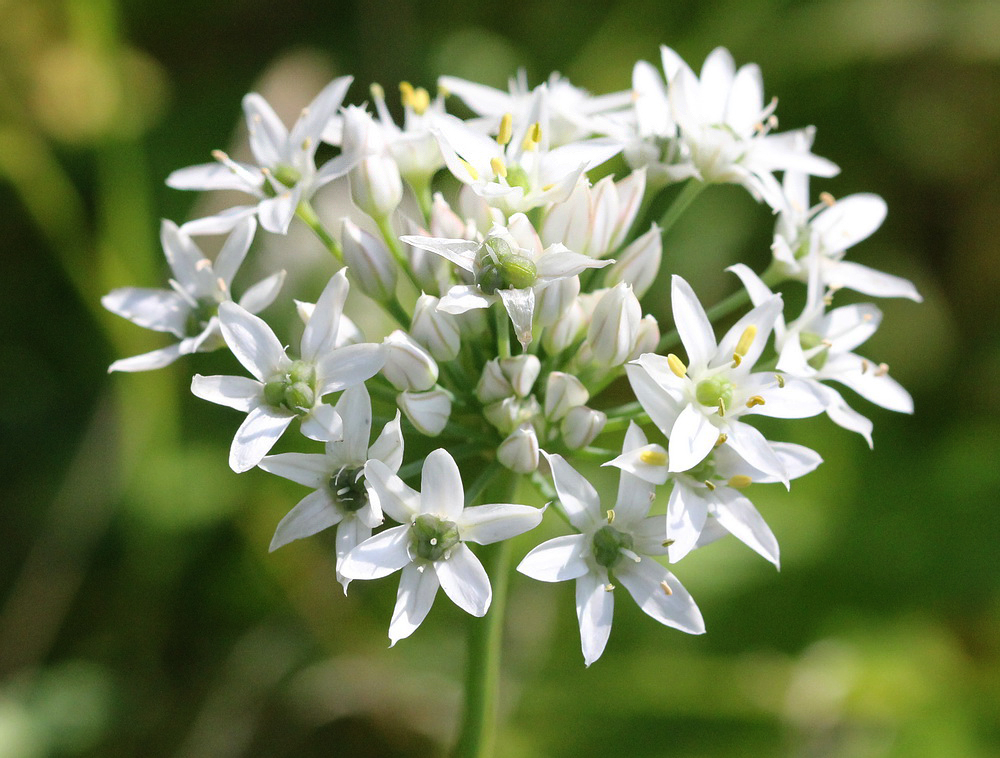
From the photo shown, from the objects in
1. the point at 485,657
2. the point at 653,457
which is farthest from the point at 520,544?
the point at 653,457

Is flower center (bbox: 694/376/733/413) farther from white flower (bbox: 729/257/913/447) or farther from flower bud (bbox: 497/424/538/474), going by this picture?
flower bud (bbox: 497/424/538/474)

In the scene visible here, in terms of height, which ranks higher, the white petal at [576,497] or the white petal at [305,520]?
the white petal at [576,497]

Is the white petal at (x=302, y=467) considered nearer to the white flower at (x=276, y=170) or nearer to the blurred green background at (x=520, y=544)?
the white flower at (x=276, y=170)

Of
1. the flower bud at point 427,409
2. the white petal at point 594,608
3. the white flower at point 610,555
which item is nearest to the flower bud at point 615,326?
the white flower at point 610,555

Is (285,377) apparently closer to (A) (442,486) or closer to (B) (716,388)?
(A) (442,486)

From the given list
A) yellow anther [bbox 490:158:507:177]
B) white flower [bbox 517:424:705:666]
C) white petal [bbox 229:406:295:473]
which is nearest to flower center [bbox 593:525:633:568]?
white flower [bbox 517:424:705:666]
